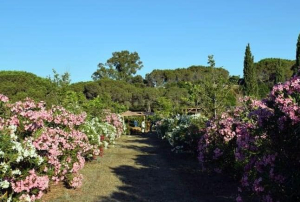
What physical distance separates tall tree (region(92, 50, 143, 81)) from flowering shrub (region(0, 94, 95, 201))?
7151cm

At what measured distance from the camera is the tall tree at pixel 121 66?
263ft

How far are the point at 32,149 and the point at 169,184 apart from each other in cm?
508

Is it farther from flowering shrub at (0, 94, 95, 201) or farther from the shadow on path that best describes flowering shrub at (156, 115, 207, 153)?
flowering shrub at (0, 94, 95, 201)

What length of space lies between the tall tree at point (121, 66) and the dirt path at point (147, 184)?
223ft

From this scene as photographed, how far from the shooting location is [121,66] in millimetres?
83375

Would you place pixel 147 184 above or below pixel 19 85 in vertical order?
below

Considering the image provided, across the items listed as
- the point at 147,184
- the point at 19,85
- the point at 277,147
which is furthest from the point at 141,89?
the point at 277,147

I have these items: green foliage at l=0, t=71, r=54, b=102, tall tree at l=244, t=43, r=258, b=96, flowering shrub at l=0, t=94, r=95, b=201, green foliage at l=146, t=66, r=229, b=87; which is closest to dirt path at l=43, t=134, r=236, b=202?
flowering shrub at l=0, t=94, r=95, b=201

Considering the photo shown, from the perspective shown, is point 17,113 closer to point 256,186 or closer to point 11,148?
point 11,148

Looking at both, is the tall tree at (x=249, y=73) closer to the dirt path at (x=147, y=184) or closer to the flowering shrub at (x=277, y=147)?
the dirt path at (x=147, y=184)

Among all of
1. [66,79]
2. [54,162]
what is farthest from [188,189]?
[66,79]

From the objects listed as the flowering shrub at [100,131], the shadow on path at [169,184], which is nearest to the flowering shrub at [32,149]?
the shadow on path at [169,184]

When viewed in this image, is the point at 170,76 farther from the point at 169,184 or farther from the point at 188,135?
the point at 169,184

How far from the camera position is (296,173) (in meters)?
4.16
